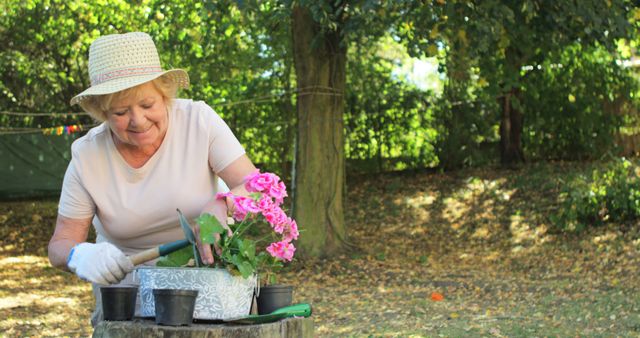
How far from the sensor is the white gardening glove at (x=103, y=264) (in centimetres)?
276

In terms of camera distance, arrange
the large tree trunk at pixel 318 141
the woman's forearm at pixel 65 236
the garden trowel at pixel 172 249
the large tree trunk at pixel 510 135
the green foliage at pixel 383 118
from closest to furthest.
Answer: the garden trowel at pixel 172 249 < the woman's forearm at pixel 65 236 < the large tree trunk at pixel 318 141 < the green foliage at pixel 383 118 < the large tree trunk at pixel 510 135

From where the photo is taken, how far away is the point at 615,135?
46.1 feet

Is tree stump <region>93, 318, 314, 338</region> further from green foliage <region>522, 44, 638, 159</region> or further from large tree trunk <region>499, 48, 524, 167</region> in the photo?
large tree trunk <region>499, 48, 524, 167</region>

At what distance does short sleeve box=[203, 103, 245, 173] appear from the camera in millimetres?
3074

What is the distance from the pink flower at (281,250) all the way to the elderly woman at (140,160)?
0.73 ft

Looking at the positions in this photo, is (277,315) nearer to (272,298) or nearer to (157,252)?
(272,298)

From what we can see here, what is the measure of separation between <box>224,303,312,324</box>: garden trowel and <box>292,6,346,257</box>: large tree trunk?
712 cm

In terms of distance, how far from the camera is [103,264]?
9.04 ft

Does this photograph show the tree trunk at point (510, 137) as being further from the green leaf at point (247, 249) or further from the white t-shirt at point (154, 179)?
the green leaf at point (247, 249)

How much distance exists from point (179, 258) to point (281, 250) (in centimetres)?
31

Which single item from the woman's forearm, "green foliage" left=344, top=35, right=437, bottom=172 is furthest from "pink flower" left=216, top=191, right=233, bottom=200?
"green foliage" left=344, top=35, right=437, bottom=172

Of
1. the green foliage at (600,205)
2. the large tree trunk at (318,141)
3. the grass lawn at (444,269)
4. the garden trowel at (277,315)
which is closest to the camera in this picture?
the garden trowel at (277,315)

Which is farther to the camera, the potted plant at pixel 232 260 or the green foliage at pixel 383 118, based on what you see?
the green foliage at pixel 383 118

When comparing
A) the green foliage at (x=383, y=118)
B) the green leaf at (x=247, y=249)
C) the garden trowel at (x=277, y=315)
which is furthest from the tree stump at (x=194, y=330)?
the green foliage at (x=383, y=118)
